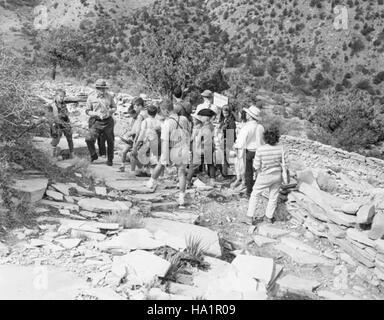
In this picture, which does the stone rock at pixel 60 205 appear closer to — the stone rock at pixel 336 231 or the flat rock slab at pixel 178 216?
the flat rock slab at pixel 178 216

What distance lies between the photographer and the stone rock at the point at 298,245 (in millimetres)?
6526

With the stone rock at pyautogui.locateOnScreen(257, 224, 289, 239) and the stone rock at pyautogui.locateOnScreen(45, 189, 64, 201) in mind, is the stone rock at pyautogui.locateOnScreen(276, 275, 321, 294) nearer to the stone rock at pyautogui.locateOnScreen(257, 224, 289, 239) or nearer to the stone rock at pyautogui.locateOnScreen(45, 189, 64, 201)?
the stone rock at pyautogui.locateOnScreen(257, 224, 289, 239)

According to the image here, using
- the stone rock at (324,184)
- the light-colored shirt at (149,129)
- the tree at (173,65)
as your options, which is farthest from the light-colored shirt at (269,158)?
the tree at (173,65)

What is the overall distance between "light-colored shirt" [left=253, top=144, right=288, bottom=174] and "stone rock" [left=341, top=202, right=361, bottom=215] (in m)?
1.00

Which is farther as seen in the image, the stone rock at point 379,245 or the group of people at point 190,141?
the group of people at point 190,141

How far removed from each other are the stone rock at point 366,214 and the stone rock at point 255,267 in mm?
1816

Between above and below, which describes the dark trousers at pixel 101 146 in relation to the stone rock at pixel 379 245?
above

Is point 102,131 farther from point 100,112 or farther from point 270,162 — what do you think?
point 270,162

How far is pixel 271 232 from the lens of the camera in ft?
22.5

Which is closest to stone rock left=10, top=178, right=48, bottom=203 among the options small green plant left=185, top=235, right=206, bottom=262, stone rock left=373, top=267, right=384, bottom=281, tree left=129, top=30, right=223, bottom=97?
small green plant left=185, top=235, right=206, bottom=262

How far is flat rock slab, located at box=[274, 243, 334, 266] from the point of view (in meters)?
6.21

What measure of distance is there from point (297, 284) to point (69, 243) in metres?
2.53
